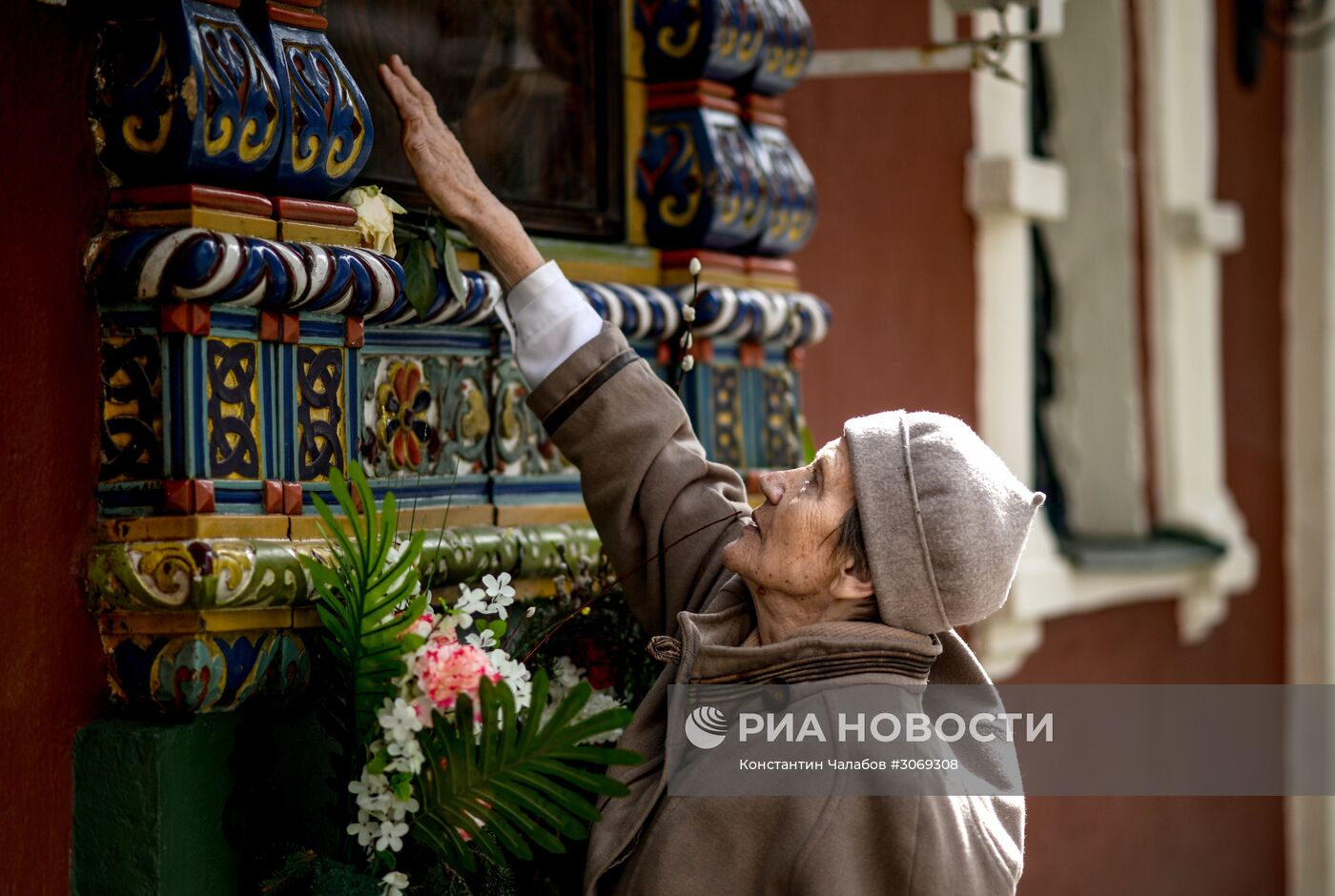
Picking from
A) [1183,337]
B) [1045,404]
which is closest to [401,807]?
[1045,404]

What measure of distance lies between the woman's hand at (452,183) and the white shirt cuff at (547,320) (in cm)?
2

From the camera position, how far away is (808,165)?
408 centimetres

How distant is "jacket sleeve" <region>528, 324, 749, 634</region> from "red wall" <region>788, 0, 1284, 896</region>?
1.48 meters

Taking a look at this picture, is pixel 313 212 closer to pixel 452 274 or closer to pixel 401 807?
pixel 452 274

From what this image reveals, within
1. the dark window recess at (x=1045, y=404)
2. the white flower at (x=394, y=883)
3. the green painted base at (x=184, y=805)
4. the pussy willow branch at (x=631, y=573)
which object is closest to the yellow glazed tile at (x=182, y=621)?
the green painted base at (x=184, y=805)

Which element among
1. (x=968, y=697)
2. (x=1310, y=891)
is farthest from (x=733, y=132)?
(x=1310, y=891)

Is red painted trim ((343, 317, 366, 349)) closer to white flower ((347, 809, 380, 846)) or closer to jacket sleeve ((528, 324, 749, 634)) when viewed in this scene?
jacket sleeve ((528, 324, 749, 634))

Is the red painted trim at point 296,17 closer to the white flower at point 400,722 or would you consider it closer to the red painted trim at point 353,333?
the red painted trim at point 353,333

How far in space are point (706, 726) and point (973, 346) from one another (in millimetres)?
2614

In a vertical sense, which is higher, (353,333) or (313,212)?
(313,212)

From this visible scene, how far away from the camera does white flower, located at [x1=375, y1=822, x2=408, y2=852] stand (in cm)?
210

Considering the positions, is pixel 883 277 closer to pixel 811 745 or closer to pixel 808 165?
pixel 808 165

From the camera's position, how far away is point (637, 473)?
257 cm

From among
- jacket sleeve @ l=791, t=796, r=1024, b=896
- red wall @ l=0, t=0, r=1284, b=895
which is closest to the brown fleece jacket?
jacket sleeve @ l=791, t=796, r=1024, b=896
